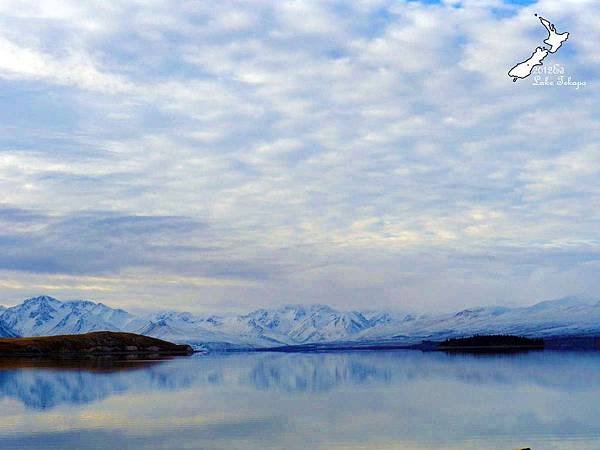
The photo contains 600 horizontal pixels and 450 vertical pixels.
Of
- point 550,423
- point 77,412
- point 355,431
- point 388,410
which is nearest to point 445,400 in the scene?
point 388,410

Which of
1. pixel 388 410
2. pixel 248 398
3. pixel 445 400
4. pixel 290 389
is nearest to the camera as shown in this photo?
pixel 388 410

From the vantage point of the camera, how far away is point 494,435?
42031 millimetres

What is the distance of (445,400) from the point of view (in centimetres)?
6206

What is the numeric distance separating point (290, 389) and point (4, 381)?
36727mm

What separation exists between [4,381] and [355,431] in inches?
2408

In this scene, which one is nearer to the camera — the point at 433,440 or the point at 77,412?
the point at 433,440

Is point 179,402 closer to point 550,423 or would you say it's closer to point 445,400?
point 445,400

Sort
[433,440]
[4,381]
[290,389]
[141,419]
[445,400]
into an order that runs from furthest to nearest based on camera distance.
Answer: [4,381] → [290,389] → [445,400] → [141,419] → [433,440]

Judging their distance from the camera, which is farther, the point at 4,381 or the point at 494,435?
the point at 4,381

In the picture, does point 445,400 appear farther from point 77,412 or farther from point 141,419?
point 77,412

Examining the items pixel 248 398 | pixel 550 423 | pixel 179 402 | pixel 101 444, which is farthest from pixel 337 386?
pixel 101 444

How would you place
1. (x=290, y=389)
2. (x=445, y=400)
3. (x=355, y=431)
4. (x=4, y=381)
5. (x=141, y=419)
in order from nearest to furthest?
(x=355, y=431) < (x=141, y=419) < (x=445, y=400) < (x=290, y=389) < (x=4, y=381)

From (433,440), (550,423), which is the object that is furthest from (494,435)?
(550,423)

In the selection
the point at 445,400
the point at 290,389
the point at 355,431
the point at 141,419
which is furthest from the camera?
the point at 290,389
